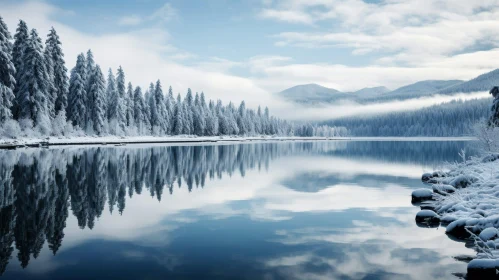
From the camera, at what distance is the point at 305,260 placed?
9.32 meters

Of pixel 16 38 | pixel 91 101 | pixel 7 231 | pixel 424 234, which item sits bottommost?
pixel 424 234

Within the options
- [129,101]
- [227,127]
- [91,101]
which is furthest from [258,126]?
[91,101]

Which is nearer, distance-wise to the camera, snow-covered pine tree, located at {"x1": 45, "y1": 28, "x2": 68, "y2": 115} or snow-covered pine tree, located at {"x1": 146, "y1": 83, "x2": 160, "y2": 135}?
snow-covered pine tree, located at {"x1": 45, "y1": 28, "x2": 68, "y2": 115}

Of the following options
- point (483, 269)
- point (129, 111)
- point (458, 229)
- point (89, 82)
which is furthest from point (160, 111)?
point (483, 269)

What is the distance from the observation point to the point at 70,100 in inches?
2638

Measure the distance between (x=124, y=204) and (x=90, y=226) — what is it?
3.62 metres

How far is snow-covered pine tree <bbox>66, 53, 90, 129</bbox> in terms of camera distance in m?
66.1

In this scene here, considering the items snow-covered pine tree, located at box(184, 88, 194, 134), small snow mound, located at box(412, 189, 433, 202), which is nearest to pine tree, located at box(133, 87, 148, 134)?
snow-covered pine tree, located at box(184, 88, 194, 134)

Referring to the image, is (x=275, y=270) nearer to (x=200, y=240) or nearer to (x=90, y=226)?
(x=200, y=240)

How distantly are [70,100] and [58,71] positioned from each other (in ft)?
19.2

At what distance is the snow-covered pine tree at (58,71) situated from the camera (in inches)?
2464

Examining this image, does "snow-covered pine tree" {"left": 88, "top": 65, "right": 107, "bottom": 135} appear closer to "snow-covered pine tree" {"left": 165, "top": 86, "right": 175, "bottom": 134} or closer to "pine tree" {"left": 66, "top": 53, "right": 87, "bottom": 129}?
"pine tree" {"left": 66, "top": 53, "right": 87, "bottom": 129}

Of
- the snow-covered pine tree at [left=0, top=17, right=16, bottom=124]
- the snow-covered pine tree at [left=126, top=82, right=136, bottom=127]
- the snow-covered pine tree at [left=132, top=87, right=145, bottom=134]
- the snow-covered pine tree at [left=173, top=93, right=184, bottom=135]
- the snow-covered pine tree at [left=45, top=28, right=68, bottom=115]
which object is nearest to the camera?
the snow-covered pine tree at [left=0, top=17, right=16, bottom=124]

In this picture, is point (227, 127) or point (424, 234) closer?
point (424, 234)
